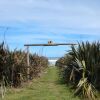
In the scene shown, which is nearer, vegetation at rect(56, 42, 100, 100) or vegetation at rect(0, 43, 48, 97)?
vegetation at rect(56, 42, 100, 100)

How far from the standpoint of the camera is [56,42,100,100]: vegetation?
1536cm

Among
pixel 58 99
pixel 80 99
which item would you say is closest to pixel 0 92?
pixel 58 99

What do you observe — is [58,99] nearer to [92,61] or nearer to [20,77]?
[92,61]

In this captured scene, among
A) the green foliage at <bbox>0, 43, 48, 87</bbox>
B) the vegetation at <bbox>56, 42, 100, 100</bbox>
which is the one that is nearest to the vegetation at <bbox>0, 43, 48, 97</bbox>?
the green foliage at <bbox>0, 43, 48, 87</bbox>

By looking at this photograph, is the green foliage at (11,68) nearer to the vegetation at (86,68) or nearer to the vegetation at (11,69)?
the vegetation at (11,69)

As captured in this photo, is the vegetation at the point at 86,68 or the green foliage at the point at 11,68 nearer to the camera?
the vegetation at the point at 86,68

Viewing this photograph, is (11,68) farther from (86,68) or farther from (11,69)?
(86,68)

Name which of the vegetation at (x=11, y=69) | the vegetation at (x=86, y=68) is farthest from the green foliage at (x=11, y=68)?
the vegetation at (x=86, y=68)

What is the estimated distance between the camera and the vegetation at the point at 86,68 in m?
15.4

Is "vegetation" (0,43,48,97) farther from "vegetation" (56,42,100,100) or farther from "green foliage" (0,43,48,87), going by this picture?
"vegetation" (56,42,100,100)

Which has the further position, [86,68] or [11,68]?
[11,68]

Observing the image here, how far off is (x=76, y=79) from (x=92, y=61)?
1.57 metres

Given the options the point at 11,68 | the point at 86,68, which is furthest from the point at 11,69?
the point at 86,68

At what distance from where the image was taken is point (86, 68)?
1638 cm
